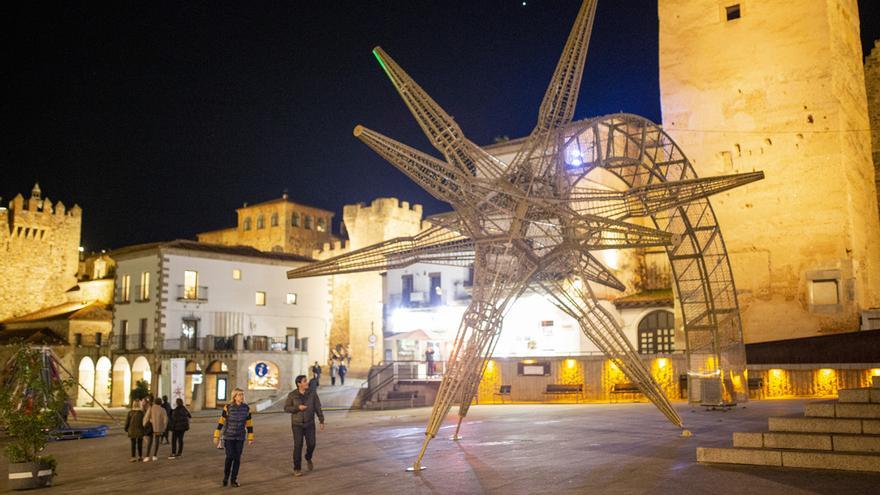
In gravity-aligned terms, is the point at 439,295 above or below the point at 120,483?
above

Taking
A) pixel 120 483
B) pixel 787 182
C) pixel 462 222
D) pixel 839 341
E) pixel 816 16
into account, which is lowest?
pixel 120 483

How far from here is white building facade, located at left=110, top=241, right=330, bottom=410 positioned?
41.1 m

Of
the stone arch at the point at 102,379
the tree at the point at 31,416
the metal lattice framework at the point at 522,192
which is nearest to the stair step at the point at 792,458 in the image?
the metal lattice framework at the point at 522,192

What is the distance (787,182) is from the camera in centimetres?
2869

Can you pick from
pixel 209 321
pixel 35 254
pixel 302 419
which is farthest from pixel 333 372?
pixel 35 254

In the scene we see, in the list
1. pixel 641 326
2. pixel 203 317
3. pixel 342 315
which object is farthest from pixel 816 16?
pixel 342 315

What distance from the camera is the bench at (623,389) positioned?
30578 mm

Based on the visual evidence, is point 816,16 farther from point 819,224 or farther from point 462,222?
point 462,222

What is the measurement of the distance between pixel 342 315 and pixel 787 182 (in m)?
39.3

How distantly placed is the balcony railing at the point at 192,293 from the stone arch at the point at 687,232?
27.8 meters

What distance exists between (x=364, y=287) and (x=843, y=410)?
4828 centimetres

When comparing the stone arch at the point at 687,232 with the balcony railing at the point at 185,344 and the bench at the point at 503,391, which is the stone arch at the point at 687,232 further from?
the balcony railing at the point at 185,344

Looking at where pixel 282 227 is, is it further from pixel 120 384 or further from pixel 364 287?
pixel 120 384

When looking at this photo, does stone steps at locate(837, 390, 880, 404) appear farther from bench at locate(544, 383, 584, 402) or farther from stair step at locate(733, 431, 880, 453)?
bench at locate(544, 383, 584, 402)
